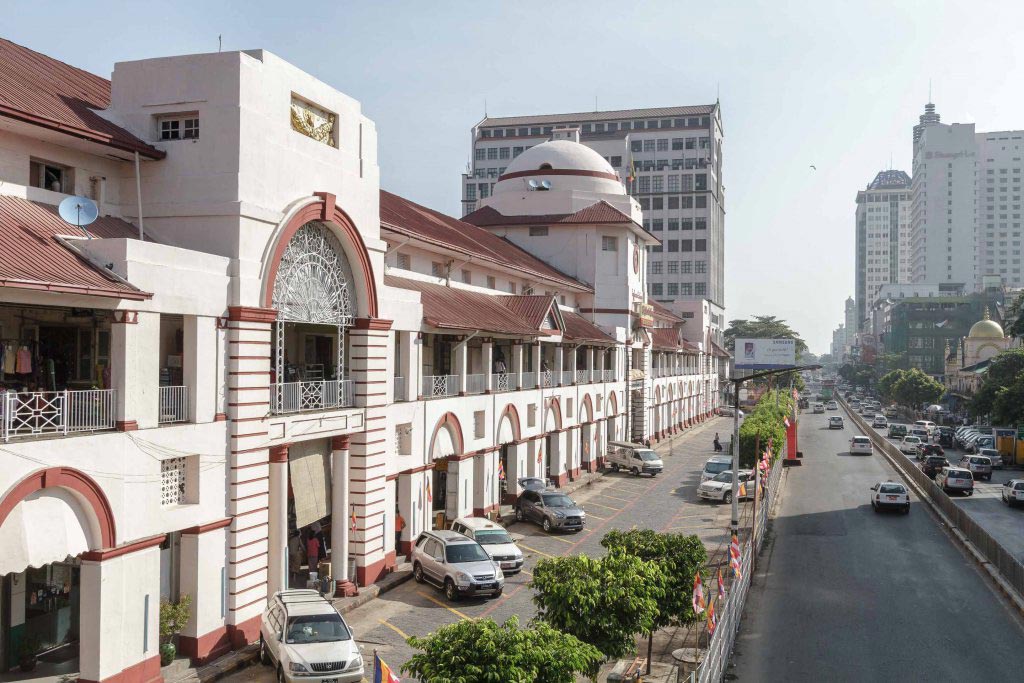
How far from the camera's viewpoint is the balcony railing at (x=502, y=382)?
36.9m

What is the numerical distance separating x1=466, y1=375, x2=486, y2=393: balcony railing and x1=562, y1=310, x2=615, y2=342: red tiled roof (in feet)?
31.2

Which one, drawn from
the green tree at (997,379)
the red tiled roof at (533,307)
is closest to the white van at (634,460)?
the red tiled roof at (533,307)

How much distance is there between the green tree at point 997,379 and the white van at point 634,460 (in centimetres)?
3016

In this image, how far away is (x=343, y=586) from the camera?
78.4 ft

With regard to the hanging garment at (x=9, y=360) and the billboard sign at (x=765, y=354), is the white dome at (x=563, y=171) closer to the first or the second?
the billboard sign at (x=765, y=354)

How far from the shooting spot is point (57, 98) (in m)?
19.8

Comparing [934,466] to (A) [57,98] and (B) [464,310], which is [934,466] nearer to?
(B) [464,310]

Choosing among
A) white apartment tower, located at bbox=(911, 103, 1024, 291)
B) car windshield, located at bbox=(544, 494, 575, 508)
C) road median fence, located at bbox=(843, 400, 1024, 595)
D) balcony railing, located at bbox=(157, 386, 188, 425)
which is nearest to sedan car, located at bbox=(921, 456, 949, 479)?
road median fence, located at bbox=(843, 400, 1024, 595)

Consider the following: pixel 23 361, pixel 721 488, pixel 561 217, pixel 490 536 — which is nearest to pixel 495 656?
→ pixel 23 361

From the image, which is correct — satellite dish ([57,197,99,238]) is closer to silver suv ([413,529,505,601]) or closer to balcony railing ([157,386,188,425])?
balcony railing ([157,386,188,425])

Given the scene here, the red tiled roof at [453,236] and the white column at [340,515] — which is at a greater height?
the red tiled roof at [453,236]

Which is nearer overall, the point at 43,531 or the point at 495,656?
the point at 495,656

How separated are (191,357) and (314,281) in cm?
498

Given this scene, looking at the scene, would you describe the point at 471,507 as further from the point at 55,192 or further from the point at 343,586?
the point at 55,192
